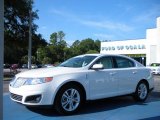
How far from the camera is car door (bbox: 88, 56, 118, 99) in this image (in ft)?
26.4

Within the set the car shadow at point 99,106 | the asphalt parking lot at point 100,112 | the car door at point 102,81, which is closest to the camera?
the asphalt parking lot at point 100,112

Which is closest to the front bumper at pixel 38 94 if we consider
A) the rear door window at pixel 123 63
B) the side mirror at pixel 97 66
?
the side mirror at pixel 97 66

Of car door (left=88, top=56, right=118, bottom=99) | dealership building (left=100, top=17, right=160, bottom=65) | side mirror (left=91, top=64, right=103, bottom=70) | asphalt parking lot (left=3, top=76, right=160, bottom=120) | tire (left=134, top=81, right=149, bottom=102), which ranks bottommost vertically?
asphalt parking lot (left=3, top=76, right=160, bottom=120)

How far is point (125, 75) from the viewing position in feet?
29.6

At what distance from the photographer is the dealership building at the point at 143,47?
5003cm

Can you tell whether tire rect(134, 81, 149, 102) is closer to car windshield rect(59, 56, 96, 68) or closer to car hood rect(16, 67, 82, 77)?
car windshield rect(59, 56, 96, 68)

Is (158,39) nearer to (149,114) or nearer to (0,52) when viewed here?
(149,114)

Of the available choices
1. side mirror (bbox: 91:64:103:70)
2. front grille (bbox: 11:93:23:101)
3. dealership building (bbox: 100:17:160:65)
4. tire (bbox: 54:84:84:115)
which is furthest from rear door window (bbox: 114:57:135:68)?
dealership building (bbox: 100:17:160:65)

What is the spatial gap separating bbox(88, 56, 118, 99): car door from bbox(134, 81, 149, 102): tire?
110 centimetres

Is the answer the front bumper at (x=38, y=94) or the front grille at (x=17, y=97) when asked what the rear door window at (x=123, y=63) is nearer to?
the front bumper at (x=38, y=94)

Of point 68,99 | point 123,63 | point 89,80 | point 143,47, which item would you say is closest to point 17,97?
point 68,99

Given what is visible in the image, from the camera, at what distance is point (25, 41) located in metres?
33.9

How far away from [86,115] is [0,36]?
3582 millimetres

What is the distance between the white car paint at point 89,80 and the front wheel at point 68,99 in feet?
0.49
